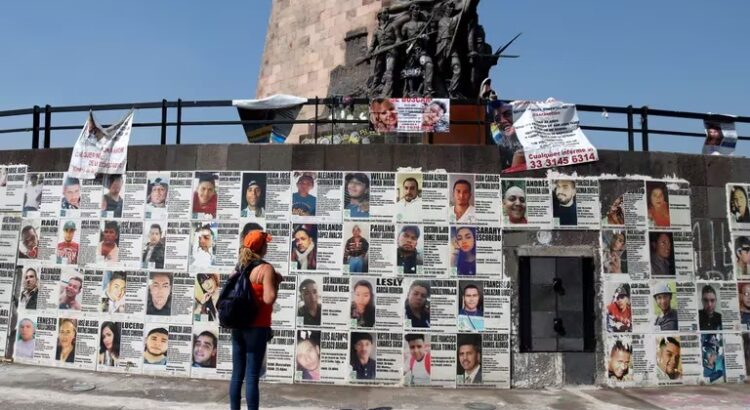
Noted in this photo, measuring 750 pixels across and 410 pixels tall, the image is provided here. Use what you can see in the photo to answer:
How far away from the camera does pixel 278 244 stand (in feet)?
24.1

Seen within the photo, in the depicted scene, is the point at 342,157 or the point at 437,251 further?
the point at 342,157

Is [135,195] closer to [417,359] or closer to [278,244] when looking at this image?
[278,244]

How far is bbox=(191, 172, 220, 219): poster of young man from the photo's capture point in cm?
753

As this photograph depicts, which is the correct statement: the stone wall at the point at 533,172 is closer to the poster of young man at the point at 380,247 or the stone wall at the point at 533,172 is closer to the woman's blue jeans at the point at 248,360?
the poster of young man at the point at 380,247

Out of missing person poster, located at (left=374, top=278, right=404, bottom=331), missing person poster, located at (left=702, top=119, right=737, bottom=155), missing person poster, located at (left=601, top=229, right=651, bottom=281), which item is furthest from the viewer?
missing person poster, located at (left=702, top=119, right=737, bottom=155)

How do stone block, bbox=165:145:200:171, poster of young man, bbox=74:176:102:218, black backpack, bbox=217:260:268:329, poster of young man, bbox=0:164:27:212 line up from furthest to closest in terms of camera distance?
1. poster of young man, bbox=0:164:27:212
2. poster of young man, bbox=74:176:102:218
3. stone block, bbox=165:145:200:171
4. black backpack, bbox=217:260:268:329

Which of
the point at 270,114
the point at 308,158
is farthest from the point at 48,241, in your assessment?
the point at 308,158

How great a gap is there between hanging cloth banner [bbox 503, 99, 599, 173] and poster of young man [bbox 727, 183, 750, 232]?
2066mm

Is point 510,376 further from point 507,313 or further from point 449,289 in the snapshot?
point 449,289

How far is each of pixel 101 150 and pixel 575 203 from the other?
20.7ft

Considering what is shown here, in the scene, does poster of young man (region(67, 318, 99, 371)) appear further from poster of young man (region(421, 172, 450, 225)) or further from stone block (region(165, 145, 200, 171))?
poster of young man (region(421, 172, 450, 225))

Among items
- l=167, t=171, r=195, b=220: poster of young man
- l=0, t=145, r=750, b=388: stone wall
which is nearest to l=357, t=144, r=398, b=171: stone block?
l=0, t=145, r=750, b=388: stone wall

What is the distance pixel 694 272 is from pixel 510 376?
280cm

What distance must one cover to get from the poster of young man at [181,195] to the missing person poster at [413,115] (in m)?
2.45
